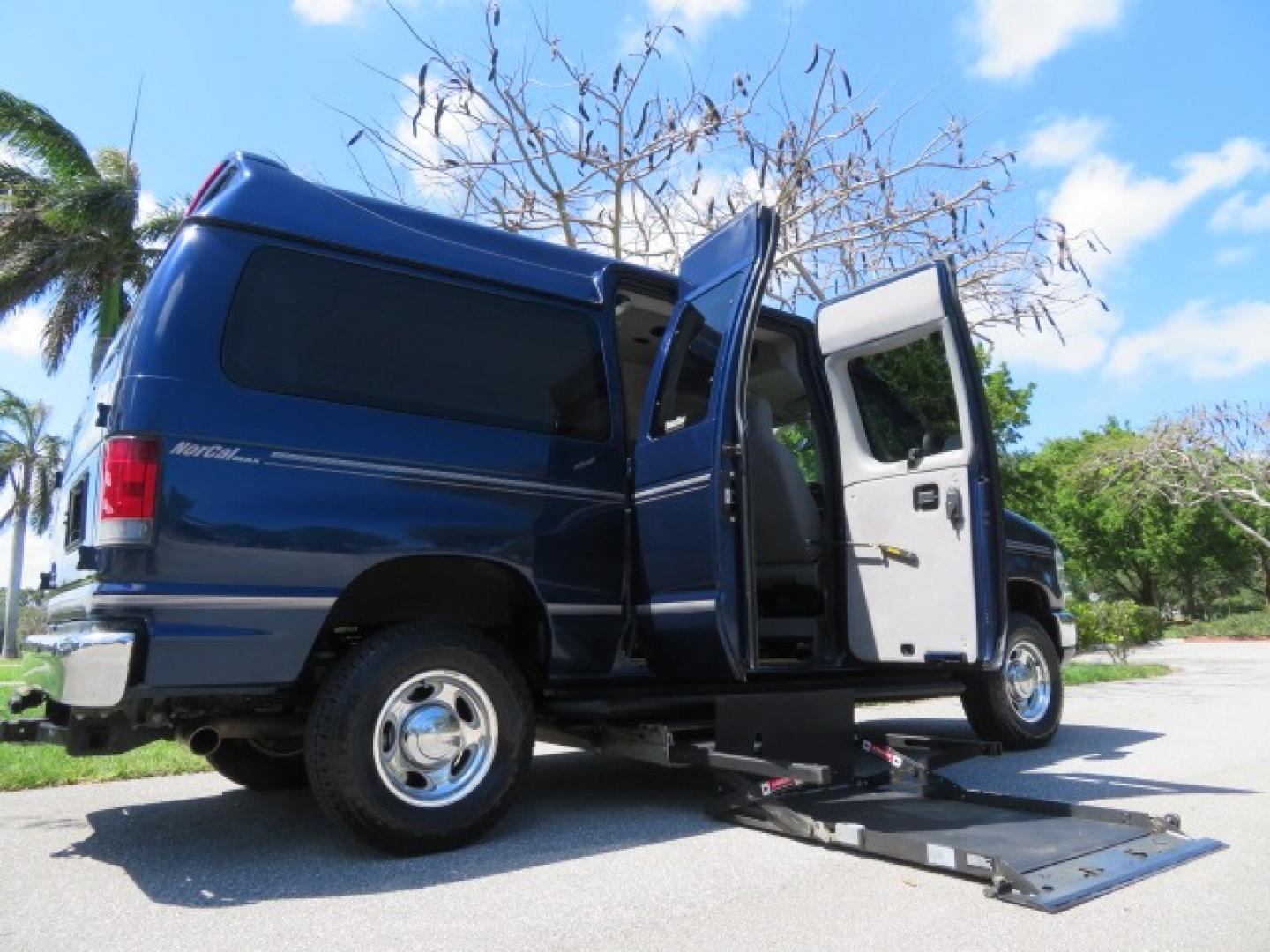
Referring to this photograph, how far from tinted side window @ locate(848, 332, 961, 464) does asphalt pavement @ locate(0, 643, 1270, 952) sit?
1.97 metres

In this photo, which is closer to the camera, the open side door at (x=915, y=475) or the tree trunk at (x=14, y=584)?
the open side door at (x=915, y=475)

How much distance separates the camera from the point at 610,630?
4.54m

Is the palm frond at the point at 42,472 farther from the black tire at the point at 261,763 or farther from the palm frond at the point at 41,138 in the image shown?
the black tire at the point at 261,763

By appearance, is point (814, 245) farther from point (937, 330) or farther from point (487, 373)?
point (487, 373)

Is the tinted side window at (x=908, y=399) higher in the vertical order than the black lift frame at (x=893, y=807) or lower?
higher

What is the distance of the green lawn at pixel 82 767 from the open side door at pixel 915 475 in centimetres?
433

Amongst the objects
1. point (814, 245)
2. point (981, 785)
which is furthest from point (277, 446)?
Result: point (814, 245)

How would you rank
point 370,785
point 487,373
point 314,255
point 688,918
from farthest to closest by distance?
point 487,373
point 314,255
point 370,785
point 688,918

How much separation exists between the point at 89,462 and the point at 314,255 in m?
1.24

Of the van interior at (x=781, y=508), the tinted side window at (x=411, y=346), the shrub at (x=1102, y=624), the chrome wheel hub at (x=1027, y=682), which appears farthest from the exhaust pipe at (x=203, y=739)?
the shrub at (x=1102, y=624)

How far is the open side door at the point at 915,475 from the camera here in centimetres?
466

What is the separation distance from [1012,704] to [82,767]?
6.03 metres

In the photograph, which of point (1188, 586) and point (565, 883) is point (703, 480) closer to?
point (565, 883)

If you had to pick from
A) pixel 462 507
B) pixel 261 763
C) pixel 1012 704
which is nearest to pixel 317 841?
pixel 261 763
